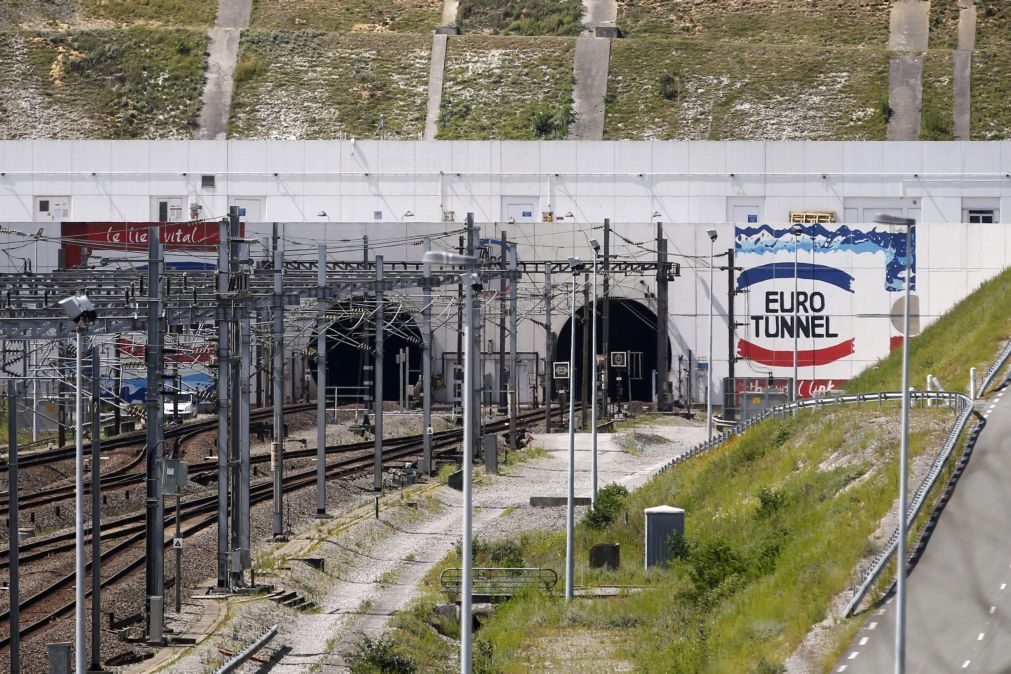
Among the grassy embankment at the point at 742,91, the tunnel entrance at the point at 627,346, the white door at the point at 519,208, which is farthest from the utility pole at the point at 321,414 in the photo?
the grassy embankment at the point at 742,91

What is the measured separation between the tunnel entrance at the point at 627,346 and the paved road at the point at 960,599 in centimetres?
4077

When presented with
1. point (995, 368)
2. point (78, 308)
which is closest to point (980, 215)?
point (995, 368)

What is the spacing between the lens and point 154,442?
2775 centimetres

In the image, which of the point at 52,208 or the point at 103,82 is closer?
the point at 52,208

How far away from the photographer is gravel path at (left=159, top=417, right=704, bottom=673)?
92.4 feet

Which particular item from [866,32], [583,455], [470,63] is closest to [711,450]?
[583,455]

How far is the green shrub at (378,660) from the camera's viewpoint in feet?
84.3

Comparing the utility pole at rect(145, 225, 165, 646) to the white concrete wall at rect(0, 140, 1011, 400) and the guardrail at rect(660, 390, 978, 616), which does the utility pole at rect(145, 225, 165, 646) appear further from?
the white concrete wall at rect(0, 140, 1011, 400)

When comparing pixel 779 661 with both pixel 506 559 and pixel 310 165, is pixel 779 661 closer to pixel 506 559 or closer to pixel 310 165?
pixel 506 559

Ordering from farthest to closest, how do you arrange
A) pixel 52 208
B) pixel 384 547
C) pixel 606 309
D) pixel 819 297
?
pixel 52 208, pixel 819 297, pixel 606 309, pixel 384 547

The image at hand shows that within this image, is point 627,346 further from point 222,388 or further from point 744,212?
point 222,388

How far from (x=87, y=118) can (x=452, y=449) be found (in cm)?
6063

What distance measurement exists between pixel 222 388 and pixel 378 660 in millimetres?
7344

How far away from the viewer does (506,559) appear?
37.2 m
